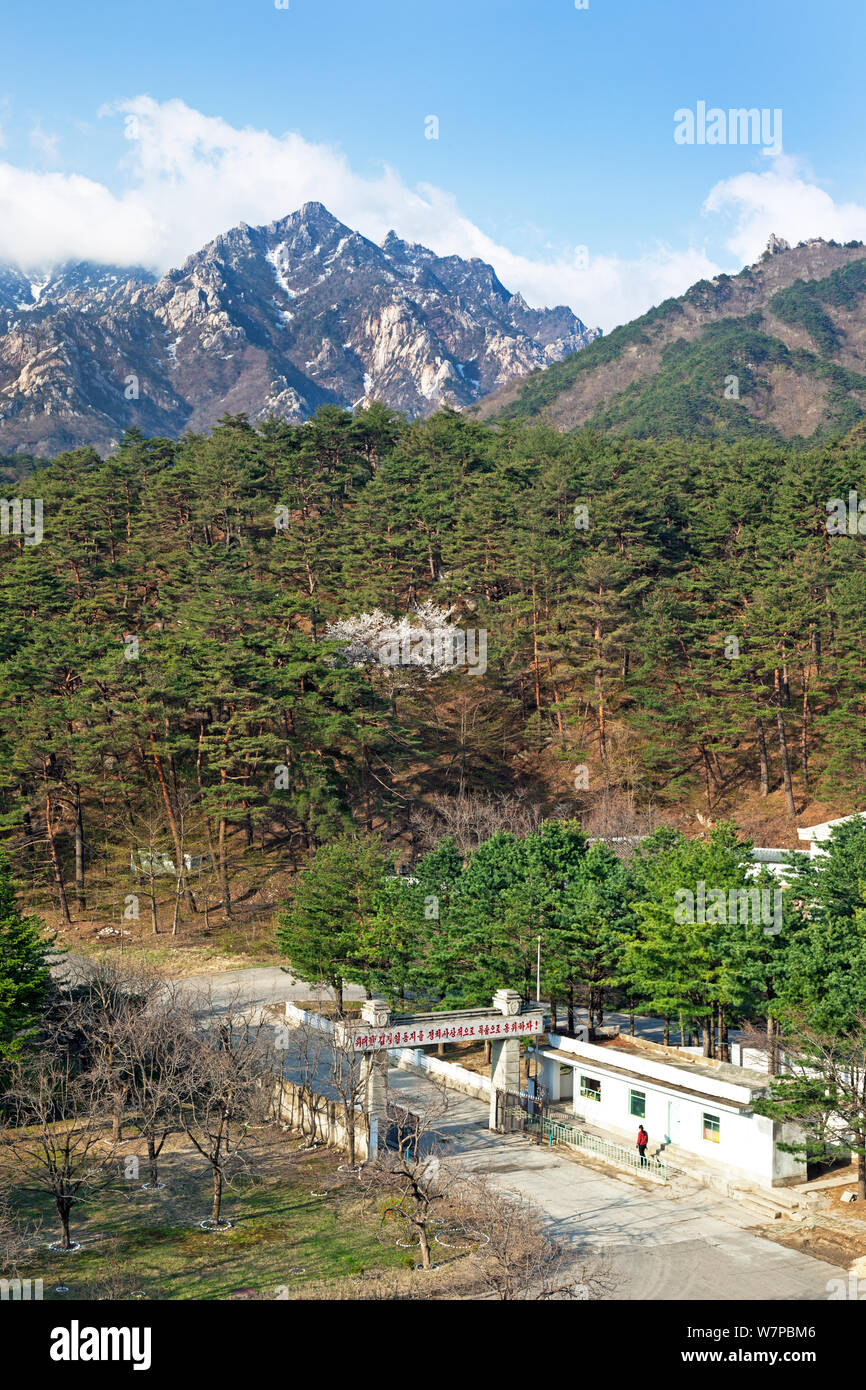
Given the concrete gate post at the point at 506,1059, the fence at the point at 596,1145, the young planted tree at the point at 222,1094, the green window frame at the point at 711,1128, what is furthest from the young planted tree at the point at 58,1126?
the green window frame at the point at 711,1128

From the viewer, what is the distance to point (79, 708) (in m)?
51.3

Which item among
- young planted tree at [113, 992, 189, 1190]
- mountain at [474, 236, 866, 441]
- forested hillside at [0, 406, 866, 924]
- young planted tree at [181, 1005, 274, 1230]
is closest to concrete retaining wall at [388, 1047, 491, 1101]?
young planted tree at [181, 1005, 274, 1230]

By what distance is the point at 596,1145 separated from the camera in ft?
100

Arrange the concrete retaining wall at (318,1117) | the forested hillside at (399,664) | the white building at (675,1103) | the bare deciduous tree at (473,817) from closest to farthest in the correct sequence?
the white building at (675,1103) → the concrete retaining wall at (318,1117) → the bare deciduous tree at (473,817) → the forested hillside at (399,664)

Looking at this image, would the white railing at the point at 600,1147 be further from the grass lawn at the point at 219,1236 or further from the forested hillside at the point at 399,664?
the forested hillside at the point at 399,664

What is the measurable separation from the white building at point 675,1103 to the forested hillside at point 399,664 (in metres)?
20.7

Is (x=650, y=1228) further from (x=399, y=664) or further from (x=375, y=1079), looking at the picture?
(x=399, y=664)

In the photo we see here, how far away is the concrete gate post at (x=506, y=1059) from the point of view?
32.4 metres

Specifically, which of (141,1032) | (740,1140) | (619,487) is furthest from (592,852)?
(619,487)

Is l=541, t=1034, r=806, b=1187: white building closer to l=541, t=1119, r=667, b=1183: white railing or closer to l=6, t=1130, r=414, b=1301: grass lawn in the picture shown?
l=541, t=1119, r=667, b=1183: white railing

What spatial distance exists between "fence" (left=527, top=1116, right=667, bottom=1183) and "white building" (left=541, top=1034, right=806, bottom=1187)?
60 cm

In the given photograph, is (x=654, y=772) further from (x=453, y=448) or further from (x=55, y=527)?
(x=55, y=527)

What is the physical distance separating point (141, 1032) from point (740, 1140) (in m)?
16.3

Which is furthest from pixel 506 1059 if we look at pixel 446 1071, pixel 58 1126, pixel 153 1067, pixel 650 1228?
pixel 58 1126
